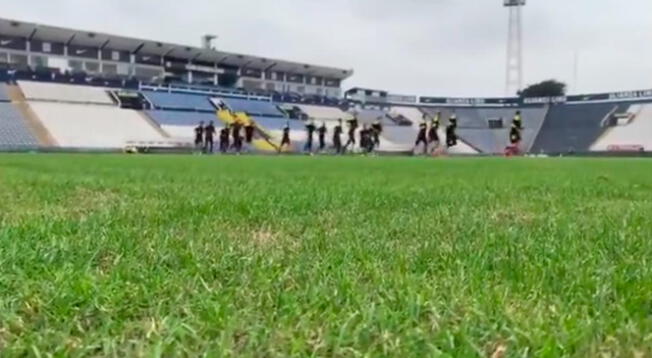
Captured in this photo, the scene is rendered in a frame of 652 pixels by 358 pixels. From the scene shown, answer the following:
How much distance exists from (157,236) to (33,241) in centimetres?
61

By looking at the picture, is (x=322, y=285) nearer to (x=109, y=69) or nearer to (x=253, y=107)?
(x=253, y=107)

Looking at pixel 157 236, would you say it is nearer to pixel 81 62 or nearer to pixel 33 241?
pixel 33 241

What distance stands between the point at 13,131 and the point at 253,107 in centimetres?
2336

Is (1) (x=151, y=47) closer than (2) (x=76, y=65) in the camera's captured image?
No

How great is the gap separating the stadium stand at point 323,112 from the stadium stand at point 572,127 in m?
19.9

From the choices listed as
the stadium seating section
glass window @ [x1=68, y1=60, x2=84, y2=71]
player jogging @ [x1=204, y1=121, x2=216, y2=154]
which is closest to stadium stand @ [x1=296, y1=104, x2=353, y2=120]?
the stadium seating section

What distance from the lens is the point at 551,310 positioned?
6.35 feet

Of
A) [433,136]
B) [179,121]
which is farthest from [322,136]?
[179,121]

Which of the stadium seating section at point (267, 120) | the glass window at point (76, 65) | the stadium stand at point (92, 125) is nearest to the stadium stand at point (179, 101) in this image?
the stadium seating section at point (267, 120)

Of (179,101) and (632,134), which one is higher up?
(179,101)

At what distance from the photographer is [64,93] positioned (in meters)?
49.8

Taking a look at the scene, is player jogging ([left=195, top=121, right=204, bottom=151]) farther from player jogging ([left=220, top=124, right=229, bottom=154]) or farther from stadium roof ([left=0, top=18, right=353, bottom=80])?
stadium roof ([left=0, top=18, right=353, bottom=80])

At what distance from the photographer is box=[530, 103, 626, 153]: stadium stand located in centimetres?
5859

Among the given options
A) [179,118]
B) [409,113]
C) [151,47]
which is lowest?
[179,118]
